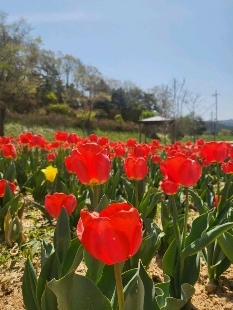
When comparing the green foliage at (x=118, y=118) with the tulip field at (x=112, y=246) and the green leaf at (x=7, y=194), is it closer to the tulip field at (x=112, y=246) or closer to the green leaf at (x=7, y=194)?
the tulip field at (x=112, y=246)

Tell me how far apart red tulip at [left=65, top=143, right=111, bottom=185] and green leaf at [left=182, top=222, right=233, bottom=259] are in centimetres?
44

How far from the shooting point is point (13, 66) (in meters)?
23.5

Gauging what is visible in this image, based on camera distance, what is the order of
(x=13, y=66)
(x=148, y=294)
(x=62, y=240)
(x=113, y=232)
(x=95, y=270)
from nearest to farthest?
1. (x=113, y=232)
2. (x=148, y=294)
3. (x=95, y=270)
4. (x=62, y=240)
5. (x=13, y=66)

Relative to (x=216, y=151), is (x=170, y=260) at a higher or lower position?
lower

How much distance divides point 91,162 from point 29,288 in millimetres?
515

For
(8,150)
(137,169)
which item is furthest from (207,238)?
(8,150)

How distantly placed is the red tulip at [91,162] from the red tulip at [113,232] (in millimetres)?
546

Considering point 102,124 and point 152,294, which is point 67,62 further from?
point 152,294

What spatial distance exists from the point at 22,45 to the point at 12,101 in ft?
14.6

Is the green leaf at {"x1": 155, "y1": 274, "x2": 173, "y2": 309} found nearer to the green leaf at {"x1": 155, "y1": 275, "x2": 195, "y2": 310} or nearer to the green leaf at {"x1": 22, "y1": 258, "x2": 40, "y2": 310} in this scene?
the green leaf at {"x1": 155, "y1": 275, "x2": 195, "y2": 310}

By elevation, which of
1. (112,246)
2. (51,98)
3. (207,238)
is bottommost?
(207,238)

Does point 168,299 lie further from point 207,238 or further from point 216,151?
point 216,151

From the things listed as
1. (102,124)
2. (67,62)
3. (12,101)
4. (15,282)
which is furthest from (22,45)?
(15,282)

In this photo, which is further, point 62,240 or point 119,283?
point 62,240
